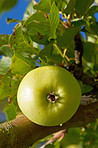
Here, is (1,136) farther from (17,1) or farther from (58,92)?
(17,1)

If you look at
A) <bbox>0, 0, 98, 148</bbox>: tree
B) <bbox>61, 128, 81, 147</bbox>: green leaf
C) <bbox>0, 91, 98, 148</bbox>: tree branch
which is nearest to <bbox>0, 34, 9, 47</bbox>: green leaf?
<bbox>0, 0, 98, 148</bbox>: tree

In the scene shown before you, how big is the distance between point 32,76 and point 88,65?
57 cm

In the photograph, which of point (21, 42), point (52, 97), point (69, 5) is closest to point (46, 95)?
point (52, 97)

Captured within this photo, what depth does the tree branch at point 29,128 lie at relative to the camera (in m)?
0.54

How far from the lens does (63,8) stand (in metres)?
0.73

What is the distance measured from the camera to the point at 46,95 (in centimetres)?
55

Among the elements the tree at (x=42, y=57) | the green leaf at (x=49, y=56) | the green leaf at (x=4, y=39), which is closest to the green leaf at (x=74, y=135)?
the tree at (x=42, y=57)

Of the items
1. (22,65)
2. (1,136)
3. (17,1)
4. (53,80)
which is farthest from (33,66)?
(17,1)

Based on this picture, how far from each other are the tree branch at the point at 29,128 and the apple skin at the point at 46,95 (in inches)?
2.5

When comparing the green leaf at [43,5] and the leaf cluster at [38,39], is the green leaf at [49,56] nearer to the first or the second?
the leaf cluster at [38,39]

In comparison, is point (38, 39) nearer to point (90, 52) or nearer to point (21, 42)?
point (21, 42)

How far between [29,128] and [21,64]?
21 cm

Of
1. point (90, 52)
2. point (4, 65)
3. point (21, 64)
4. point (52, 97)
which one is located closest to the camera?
point (52, 97)

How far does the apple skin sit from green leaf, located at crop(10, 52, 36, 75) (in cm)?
12
